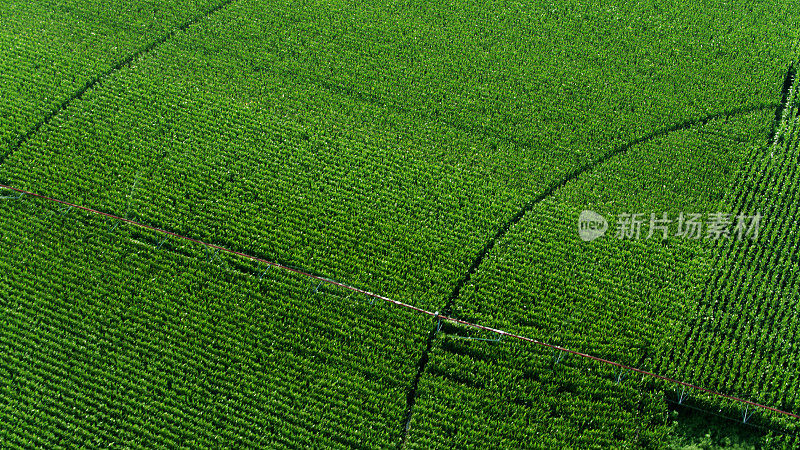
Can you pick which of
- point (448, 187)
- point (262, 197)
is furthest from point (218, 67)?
point (448, 187)

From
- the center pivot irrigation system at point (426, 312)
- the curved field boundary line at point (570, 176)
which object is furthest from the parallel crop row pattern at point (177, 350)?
the curved field boundary line at point (570, 176)

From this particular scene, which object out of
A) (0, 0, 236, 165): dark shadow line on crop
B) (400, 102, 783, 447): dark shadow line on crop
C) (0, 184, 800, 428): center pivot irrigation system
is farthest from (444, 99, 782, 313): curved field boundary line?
(0, 0, 236, 165): dark shadow line on crop

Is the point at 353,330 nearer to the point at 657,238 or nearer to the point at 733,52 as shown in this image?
the point at 657,238

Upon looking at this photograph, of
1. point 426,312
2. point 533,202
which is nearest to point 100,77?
point 426,312

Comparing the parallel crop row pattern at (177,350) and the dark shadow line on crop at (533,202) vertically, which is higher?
the dark shadow line on crop at (533,202)

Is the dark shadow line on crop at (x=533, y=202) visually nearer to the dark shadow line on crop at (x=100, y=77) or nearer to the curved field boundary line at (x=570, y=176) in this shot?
the curved field boundary line at (x=570, y=176)

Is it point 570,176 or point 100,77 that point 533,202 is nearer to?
point 570,176
